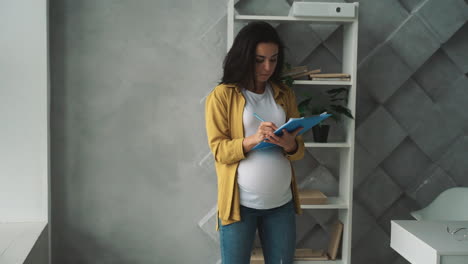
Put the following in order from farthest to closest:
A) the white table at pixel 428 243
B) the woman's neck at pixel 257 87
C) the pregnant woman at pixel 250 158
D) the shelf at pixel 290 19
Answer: the shelf at pixel 290 19 → the woman's neck at pixel 257 87 → the pregnant woman at pixel 250 158 → the white table at pixel 428 243

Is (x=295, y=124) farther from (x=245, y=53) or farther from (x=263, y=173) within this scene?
(x=245, y=53)

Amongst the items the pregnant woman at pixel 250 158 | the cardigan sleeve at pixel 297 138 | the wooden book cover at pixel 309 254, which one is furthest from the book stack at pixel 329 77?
the wooden book cover at pixel 309 254

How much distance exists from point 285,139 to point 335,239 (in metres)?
1.05

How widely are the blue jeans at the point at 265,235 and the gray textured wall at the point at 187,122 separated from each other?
0.86 metres

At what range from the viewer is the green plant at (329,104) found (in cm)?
239

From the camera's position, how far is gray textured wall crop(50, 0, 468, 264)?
2.54 meters

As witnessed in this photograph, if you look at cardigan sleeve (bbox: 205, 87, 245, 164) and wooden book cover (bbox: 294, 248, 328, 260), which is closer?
cardigan sleeve (bbox: 205, 87, 245, 164)

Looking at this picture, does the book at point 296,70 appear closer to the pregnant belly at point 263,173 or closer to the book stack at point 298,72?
the book stack at point 298,72

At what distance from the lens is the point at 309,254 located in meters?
2.54

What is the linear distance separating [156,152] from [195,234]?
1.79 ft

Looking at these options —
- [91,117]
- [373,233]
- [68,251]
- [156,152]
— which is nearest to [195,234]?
[156,152]

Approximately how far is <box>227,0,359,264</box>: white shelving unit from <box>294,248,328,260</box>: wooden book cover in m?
0.04

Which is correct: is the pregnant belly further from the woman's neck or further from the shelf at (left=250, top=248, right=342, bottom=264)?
the shelf at (left=250, top=248, right=342, bottom=264)

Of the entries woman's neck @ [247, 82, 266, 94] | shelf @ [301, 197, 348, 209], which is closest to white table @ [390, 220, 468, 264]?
shelf @ [301, 197, 348, 209]
